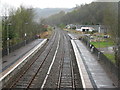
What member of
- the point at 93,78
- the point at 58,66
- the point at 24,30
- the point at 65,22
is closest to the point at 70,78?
the point at 93,78

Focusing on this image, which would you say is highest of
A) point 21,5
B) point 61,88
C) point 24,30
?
point 21,5

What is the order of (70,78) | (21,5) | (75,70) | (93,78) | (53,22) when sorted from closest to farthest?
(93,78)
(70,78)
(75,70)
(21,5)
(53,22)

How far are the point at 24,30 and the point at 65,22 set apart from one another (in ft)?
314

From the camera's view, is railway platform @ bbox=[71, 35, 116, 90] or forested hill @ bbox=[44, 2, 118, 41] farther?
forested hill @ bbox=[44, 2, 118, 41]

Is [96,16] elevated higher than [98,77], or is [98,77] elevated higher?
[96,16]

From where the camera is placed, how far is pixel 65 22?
135 m

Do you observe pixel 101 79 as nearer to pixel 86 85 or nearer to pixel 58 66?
pixel 86 85

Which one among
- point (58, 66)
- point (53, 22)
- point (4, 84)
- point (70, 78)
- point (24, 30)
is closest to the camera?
point (4, 84)

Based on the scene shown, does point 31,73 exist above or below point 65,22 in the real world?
below

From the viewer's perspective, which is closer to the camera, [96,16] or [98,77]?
[98,77]

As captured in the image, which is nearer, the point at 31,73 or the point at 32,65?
the point at 31,73

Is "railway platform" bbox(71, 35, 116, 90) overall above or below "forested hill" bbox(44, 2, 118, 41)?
below

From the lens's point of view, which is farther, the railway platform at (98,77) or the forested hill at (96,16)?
the forested hill at (96,16)

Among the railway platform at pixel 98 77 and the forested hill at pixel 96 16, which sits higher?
the forested hill at pixel 96 16
